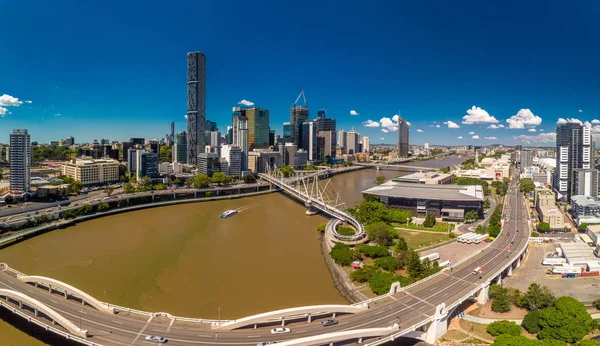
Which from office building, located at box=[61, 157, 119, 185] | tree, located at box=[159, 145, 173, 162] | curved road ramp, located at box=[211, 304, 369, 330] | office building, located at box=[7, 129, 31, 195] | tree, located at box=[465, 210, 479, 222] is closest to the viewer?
curved road ramp, located at box=[211, 304, 369, 330]

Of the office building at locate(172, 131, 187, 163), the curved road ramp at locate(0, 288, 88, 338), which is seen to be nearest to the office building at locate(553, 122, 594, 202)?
the curved road ramp at locate(0, 288, 88, 338)

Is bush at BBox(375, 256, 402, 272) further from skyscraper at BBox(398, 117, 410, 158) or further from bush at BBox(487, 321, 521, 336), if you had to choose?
skyscraper at BBox(398, 117, 410, 158)

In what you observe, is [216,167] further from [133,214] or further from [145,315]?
[145,315]

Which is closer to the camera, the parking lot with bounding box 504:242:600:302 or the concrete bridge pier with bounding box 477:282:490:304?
the concrete bridge pier with bounding box 477:282:490:304

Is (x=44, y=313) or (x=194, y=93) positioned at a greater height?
(x=194, y=93)

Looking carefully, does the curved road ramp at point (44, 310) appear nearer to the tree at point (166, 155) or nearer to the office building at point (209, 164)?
the office building at point (209, 164)

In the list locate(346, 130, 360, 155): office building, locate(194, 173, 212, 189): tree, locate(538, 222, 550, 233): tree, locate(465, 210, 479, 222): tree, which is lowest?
locate(538, 222, 550, 233): tree

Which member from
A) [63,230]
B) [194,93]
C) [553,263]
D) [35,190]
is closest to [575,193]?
[553,263]
